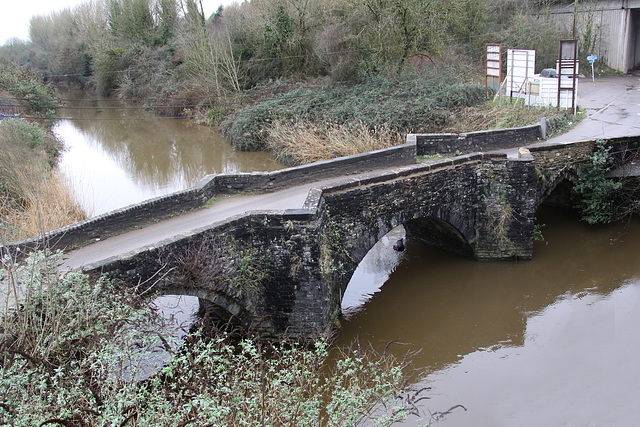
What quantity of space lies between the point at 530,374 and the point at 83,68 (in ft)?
145

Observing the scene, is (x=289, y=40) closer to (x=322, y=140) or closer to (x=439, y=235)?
(x=322, y=140)

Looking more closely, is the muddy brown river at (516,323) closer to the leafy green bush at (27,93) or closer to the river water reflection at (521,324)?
the river water reflection at (521,324)

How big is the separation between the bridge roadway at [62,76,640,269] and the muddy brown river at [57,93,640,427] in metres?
1.44

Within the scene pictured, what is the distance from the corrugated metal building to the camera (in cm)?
2300

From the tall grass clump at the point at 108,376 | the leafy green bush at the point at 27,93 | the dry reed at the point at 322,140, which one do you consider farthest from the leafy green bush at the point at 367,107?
the tall grass clump at the point at 108,376

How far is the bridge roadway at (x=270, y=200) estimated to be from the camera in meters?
9.20

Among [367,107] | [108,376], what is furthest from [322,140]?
[108,376]

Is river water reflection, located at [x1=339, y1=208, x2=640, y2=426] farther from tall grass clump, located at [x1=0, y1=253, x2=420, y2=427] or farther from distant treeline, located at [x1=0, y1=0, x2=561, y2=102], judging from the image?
distant treeline, located at [x1=0, y1=0, x2=561, y2=102]

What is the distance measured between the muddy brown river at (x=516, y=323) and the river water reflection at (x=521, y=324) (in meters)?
0.02

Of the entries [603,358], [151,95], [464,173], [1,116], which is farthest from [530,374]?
[151,95]

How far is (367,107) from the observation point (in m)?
20.3

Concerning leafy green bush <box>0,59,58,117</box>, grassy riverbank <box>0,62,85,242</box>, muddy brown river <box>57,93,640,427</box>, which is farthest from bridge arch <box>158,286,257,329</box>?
leafy green bush <box>0,59,58,117</box>

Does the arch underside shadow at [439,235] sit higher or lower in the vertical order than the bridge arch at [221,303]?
lower

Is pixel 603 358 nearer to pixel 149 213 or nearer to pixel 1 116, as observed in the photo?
pixel 149 213
